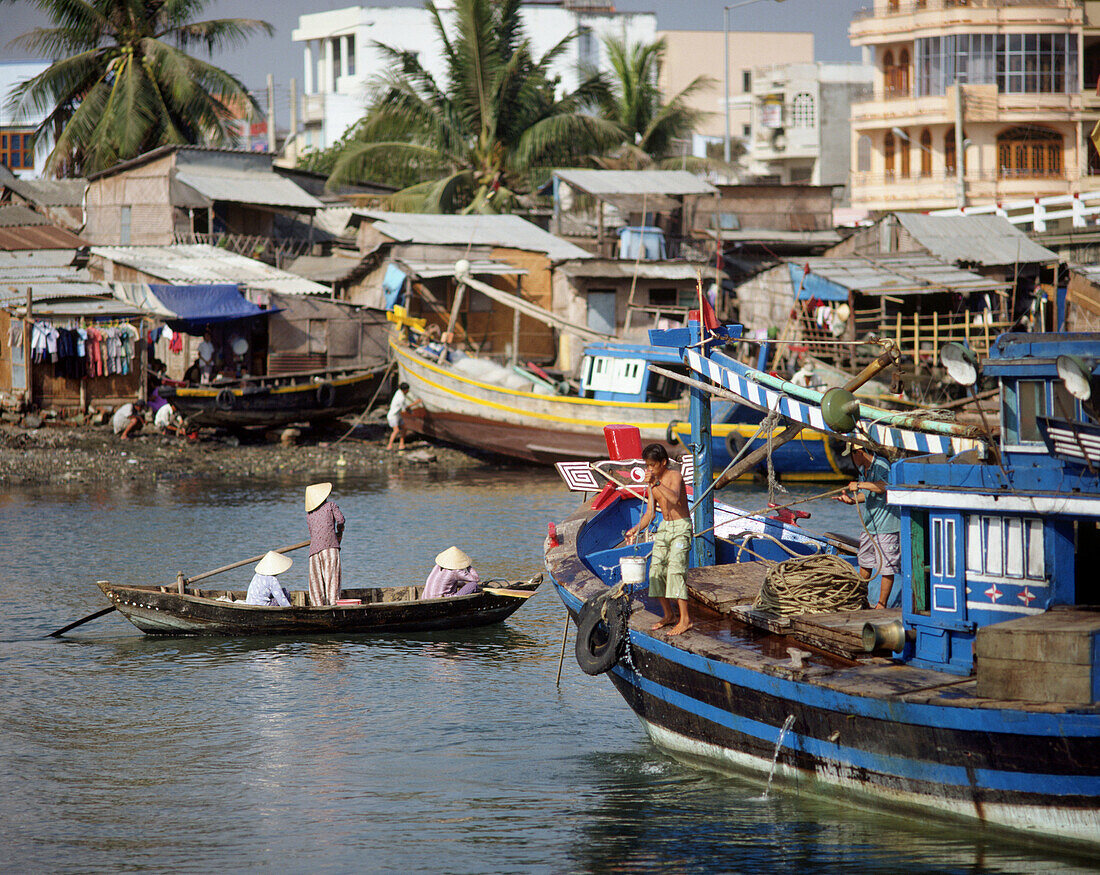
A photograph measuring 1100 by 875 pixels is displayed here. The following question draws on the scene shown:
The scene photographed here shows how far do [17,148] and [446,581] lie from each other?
1612 inches

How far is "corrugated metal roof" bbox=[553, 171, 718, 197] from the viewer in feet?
116

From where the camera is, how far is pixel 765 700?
8.66 meters

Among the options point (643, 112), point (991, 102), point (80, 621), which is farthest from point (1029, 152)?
point (80, 621)

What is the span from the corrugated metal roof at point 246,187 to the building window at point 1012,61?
24.3 m

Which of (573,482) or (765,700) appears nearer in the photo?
(765,700)

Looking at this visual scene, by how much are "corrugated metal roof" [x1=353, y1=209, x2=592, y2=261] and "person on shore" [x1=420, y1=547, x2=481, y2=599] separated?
786 inches

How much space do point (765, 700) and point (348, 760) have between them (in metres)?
3.54

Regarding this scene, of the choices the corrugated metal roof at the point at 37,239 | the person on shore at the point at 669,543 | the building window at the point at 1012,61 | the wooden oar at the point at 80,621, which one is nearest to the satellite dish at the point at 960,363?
the person on shore at the point at 669,543

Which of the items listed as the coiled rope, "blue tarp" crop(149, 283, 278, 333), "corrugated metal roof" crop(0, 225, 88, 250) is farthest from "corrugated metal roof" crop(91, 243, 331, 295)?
the coiled rope

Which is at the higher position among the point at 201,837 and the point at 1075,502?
the point at 1075,502

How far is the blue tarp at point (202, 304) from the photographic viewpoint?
92.1 ft

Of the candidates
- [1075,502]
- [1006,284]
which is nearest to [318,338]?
[1006,284]

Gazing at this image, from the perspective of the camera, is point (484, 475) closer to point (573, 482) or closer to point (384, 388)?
point (384, 388)

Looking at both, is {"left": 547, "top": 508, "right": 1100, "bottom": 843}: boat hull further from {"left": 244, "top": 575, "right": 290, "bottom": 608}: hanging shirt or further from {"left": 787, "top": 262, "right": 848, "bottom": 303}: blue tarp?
{"left": 787, "top": 262, "right": 848, "bottom": 303}: blue tarp
